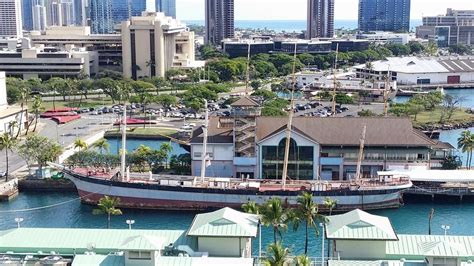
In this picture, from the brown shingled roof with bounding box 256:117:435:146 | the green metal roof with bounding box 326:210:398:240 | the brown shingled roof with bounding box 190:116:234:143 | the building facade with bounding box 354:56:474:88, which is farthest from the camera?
the building facade with bounding box 354:56:474:88

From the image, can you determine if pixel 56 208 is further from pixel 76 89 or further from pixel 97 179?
pixel 76 89

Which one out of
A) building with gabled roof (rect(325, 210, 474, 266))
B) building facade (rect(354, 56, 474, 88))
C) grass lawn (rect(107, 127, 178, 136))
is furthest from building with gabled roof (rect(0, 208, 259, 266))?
building facade (rect(354, 56, 474, 88))

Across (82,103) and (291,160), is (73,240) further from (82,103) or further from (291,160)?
(82,103)

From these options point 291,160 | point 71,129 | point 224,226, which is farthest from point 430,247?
point 71,129

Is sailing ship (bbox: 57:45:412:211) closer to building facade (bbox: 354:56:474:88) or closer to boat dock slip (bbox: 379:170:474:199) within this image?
boat dock slip (bbox: 379:170:474:199)

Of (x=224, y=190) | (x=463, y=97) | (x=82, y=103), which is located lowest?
(x=463, y=97)

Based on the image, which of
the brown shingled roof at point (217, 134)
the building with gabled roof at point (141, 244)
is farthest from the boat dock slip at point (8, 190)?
the building with gabled roof at point (141, 244)

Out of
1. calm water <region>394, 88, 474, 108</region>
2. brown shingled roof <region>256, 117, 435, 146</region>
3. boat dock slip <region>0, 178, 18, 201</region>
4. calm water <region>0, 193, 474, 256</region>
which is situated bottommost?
calm water <region>394, 88, 474, 108</region>
